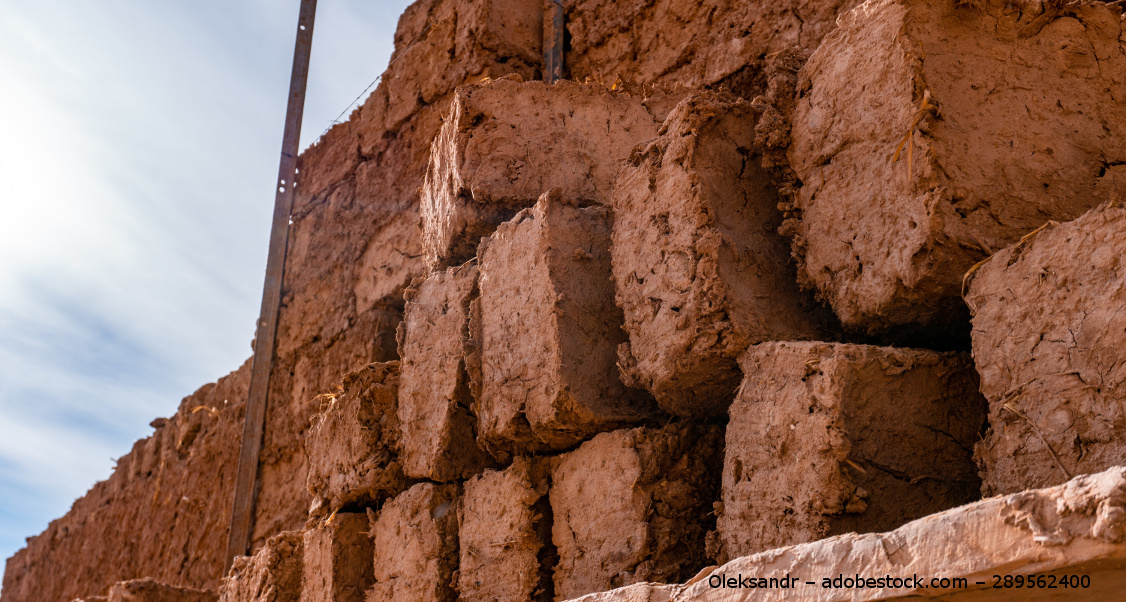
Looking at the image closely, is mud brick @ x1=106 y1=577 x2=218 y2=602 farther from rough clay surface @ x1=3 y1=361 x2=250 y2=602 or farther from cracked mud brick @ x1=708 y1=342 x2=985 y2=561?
cracked mud brick @ x1=708 y1=342 x2=985 y2=561

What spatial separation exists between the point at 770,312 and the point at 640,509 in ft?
1.81

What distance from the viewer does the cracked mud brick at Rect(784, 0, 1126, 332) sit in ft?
6.79

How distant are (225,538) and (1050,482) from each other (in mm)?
4741

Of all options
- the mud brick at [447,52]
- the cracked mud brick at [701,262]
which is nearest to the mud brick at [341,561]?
the cracked mud brick at [701,262]

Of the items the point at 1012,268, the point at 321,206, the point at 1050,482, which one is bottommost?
the point at 1050,482

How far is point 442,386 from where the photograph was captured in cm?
301

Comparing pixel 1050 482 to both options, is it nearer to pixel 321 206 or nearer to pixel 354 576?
pixel 354 576

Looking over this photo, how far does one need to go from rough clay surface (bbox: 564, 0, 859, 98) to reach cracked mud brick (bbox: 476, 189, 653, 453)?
4.52 feet

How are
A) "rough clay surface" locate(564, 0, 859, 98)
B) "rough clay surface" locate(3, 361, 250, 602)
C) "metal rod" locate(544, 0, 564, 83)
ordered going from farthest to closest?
"rough clay surface" locate(3, 361, 250, 602), "metal rod" locate(544, 0, 564, 83), "rough clay surface" locate(564, 0, 859, 98)

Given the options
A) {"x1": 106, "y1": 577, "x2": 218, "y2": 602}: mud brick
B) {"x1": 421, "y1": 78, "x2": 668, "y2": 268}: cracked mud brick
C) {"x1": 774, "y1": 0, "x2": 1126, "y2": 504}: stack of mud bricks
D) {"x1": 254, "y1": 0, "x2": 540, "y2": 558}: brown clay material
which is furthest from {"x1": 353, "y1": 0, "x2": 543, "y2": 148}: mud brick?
{"x1": 774, "y1": 0, "x2": 1126, "y2": 504}: stack of mud bricks

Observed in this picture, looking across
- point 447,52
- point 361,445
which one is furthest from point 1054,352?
point 447,52

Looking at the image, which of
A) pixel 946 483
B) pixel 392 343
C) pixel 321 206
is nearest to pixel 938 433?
pixel 946 483

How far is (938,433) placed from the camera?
208 cm

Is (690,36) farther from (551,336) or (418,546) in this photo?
(418,546)
